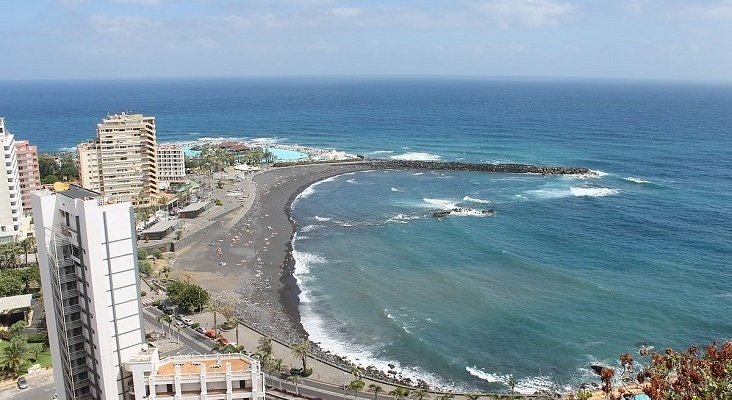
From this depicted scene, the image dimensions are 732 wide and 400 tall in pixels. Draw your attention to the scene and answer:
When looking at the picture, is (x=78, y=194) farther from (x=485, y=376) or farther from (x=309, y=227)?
(x=309, y=227)

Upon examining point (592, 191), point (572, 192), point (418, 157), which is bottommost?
point (572, 192)

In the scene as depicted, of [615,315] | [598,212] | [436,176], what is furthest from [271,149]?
[615,315]

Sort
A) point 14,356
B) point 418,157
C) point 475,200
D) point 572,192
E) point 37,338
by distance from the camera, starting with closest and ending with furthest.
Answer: point 14,356, point 37,338, point 475,200, point 572,192, point 418,157

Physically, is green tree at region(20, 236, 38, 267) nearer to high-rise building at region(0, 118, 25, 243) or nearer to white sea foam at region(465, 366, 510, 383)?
high-rise building at region(0, 118, 25, 243)

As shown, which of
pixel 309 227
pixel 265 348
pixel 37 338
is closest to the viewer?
pixel 265 348

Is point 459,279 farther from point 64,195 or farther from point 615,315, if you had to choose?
point 64,195

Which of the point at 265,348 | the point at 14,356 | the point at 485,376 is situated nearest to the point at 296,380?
the point at 265,348

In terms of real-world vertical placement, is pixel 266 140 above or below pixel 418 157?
above
